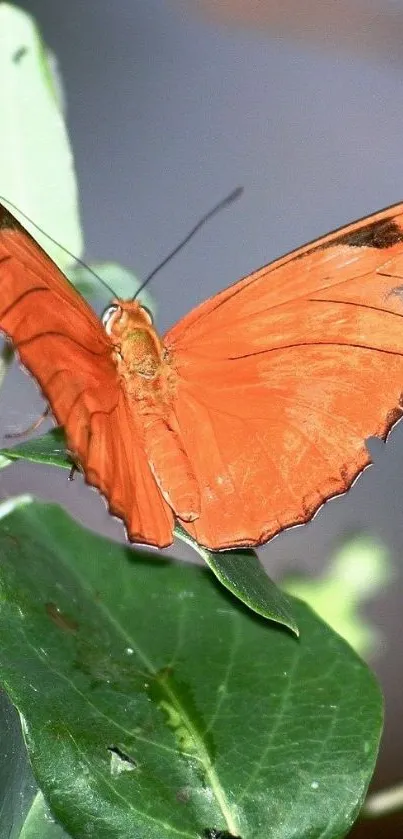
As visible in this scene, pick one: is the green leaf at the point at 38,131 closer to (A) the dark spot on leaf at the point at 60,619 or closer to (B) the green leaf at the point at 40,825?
(A) the dark spot on leaf at the point at 60,619

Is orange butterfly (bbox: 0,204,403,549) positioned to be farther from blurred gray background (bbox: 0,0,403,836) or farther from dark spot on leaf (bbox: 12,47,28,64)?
blurred gray background (bbox: 0,0,403,836)

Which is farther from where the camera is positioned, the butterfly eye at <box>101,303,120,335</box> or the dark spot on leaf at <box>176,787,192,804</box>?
the butterfly eye at <box>101,303,120,335</box>

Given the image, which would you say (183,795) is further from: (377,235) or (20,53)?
(20,53)

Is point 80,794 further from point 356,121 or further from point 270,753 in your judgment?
point 356,121

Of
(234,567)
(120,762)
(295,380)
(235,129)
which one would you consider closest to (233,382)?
(295,380)

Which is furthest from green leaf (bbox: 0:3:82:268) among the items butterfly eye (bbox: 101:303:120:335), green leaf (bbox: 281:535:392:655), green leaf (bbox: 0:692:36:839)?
green leaf (bbox: 281:535:392:655)
